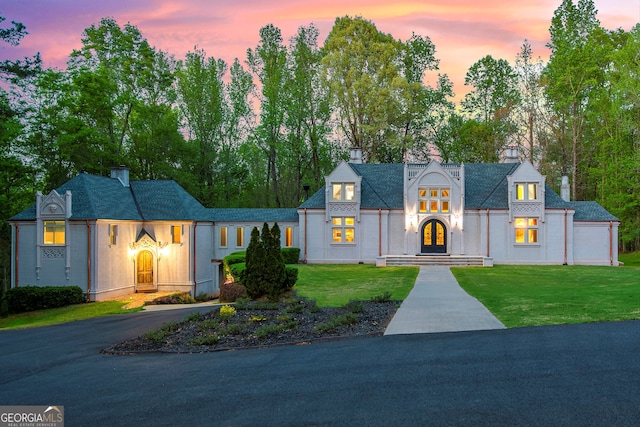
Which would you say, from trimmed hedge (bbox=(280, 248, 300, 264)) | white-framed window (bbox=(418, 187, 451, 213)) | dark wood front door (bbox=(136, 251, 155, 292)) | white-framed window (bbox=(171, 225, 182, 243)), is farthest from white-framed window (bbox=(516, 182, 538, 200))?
dark wood front door (bbox=(136, 251, 155, 292))

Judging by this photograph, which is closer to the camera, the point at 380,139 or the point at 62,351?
the point at 62,351

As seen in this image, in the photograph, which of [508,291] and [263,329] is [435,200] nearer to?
[508,291]

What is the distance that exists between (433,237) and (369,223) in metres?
4.57

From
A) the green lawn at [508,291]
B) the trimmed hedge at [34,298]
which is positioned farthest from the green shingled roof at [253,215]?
the trimmed hedge at [34,298]

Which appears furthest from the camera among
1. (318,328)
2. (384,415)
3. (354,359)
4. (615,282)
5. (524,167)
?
(524,167)

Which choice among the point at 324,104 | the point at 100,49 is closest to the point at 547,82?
the point at 324,104

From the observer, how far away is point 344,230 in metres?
34.2

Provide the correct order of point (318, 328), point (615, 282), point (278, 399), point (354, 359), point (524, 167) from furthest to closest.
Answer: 1. point (524, 167)
2. point (615, 282)
3. point (318, 328)
4. point (354, 359)
5. point (278, 399)

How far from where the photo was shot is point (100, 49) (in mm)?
43062

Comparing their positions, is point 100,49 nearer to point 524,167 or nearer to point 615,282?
point 524,167

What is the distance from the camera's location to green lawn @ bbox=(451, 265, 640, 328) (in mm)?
13430

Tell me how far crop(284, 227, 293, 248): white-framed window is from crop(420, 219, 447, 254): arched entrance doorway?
9.27m

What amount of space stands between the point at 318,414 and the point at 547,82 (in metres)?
45.3

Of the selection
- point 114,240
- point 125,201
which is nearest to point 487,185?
point 125,201
